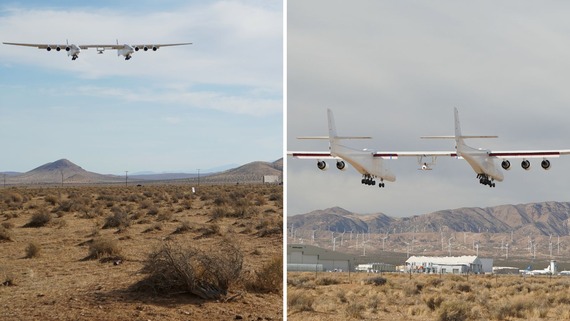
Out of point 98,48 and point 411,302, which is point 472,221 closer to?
point 98,48

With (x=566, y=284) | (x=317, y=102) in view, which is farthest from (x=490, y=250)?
(x=317, y=102)

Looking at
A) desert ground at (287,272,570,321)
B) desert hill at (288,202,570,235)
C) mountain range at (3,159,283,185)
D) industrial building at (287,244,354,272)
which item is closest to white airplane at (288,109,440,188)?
desert ground at (287,272,570,321)

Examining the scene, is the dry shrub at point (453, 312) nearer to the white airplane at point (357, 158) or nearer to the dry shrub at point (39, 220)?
the white airplane at point (357, 158)

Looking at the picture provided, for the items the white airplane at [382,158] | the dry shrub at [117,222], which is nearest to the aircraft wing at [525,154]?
the white airplane at [382,158]

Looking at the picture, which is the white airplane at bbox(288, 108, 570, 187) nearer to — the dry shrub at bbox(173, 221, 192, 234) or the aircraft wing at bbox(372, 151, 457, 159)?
the aircraft wing at bbox(372, 151, 457, 159)

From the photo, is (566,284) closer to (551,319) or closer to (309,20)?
(551,319)

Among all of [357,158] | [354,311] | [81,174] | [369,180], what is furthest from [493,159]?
[81,174]
